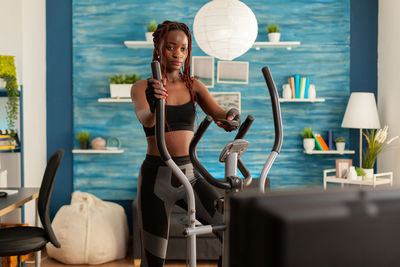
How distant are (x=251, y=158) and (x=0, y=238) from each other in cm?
239

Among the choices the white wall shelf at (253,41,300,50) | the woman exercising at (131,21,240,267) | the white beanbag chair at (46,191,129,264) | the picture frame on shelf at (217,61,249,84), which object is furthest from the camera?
the picture frame on shelf at (217,61,249,84)

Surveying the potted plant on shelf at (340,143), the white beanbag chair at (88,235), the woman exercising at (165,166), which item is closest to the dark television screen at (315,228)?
the woman exercising at (165,166)

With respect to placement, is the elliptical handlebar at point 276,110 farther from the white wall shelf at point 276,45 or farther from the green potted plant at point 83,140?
the green potted plant at point 83,140

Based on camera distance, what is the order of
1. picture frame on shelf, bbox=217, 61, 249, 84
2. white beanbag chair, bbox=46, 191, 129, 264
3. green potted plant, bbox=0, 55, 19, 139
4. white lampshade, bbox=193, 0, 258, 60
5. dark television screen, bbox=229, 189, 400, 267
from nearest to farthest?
dark television screen, bbox=229, 189, 400, 267
white lampshade, bbox=193, 0, 258, 60
green potted plant, bbox=0, 55, 19, 139
white beanbag chair, bbox=46, 191, 129, 264
picture frame on shelf, bbox=217, 61, 249, 84

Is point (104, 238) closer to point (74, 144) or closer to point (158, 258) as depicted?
point (74, 144)

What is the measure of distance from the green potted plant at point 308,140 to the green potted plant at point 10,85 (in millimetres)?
2520

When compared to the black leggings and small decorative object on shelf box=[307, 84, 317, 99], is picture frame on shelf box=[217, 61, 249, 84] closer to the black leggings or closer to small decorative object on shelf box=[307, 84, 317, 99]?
small decorative object on shelf box=[307, 84, 317, 99]

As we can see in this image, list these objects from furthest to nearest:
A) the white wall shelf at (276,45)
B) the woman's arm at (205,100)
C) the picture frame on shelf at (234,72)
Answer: the picture frame on shelf at (234,72), the white wall shelf at (276,45), the woman's arm at (205,100)

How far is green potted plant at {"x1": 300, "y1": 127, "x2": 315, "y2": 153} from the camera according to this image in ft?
13.3

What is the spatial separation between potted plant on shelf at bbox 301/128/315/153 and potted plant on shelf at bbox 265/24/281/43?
88 cm

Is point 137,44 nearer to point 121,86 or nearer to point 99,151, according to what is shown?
point 121,86

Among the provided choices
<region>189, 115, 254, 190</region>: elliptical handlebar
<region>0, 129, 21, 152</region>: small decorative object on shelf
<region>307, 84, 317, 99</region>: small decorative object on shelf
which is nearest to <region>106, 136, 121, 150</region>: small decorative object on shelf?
<region>0, 129, 21, 152</region>: small decorative object on shelf

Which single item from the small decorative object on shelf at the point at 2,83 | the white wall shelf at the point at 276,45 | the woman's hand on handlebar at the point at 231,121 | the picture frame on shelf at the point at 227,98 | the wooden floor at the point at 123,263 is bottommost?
the wooden floor at the point at 123,263

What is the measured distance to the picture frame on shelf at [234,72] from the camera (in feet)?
13.7
